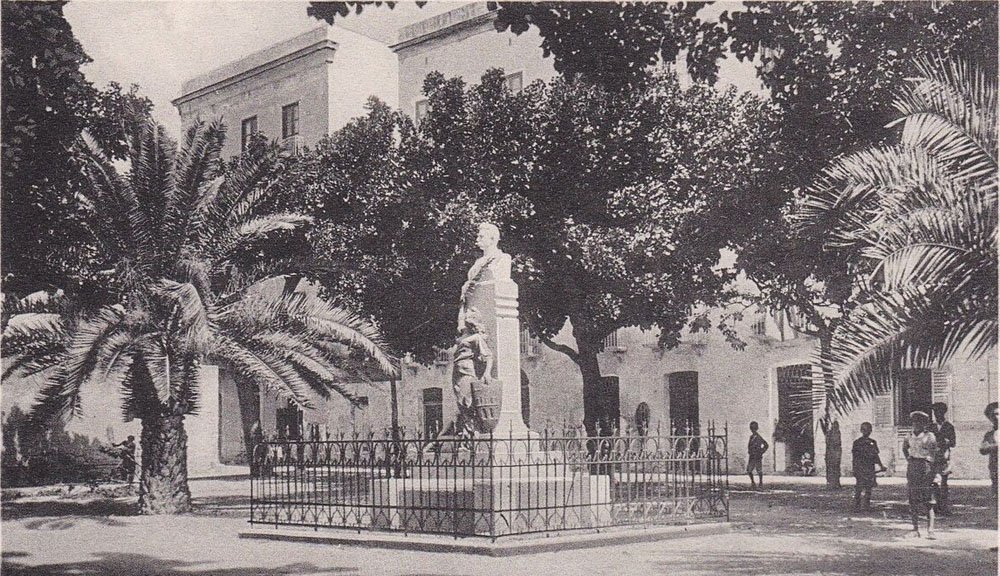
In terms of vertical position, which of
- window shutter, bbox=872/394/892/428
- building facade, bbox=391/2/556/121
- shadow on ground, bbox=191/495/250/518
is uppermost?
building facade, bbox=391/2/556/121

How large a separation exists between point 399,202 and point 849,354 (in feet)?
46.3

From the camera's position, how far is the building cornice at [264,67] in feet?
97.2

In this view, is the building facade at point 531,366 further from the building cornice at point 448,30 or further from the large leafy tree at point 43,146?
the large leafy tree at point 43,146

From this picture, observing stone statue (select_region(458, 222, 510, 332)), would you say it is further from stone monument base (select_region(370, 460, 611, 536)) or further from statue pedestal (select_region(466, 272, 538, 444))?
stone monument base (select_region(370, 460, 611, 536))

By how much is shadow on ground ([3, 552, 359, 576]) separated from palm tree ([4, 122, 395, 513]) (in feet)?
12.6

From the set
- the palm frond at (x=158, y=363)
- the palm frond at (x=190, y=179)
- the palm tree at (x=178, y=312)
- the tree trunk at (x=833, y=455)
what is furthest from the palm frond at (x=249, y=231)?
the tree trunk at (x=833, y=455)

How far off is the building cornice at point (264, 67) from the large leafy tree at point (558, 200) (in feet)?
26.4

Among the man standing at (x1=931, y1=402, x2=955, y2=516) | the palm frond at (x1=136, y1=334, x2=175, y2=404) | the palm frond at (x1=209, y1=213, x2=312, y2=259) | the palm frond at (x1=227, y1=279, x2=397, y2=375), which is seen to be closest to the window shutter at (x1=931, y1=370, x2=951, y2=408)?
the man standing at (x1=931, y1=402, x2=955, y2=516)

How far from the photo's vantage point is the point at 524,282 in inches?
844

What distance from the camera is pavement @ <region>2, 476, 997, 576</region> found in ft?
33.2

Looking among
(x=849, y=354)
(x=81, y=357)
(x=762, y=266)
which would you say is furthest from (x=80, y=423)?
(x=849, y=354)

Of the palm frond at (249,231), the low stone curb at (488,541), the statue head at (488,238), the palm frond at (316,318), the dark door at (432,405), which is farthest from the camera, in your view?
the dark door at (432,405)

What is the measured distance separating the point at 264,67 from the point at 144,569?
2334cm

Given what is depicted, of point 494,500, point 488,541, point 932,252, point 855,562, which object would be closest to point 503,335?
point 494,500
